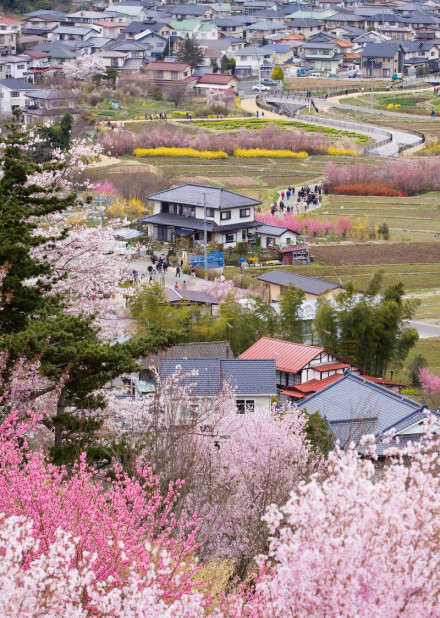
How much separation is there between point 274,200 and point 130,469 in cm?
3066

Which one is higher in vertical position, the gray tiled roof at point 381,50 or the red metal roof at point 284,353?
the gray tiled roof at point 381,50

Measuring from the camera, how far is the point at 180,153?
1865 inches

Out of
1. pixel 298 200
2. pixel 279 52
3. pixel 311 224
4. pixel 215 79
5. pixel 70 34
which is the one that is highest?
pixel 70 34

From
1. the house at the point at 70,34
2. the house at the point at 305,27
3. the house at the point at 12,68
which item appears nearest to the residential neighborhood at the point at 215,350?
the house at the point at 12,68

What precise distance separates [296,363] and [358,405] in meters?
2.67

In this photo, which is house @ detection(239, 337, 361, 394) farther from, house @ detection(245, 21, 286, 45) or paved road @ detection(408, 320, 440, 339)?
house @ detection(245, 21, 286, 45)

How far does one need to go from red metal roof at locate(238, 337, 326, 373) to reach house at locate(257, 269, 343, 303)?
4284 millimetres

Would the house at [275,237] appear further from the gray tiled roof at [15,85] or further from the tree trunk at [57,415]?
the gray tiled roof at [15,85]

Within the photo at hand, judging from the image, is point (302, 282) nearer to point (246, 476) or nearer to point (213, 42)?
point (246, 476)

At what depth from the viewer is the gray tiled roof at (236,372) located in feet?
48.2

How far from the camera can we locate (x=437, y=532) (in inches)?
180

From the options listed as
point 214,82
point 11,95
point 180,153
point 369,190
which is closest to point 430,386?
point 369,190

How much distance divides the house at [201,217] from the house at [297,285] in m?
7.33

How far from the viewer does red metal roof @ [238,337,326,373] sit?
17266mm
